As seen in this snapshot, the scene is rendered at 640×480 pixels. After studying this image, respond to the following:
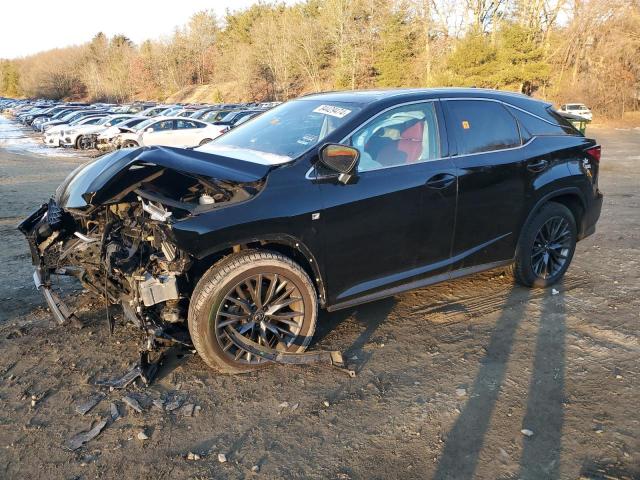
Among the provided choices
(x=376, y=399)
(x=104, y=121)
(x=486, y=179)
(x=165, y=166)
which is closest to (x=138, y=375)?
(x=165, y=166)

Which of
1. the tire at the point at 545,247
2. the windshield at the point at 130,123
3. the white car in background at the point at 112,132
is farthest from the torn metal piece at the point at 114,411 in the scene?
the windshield at the point at 130,123

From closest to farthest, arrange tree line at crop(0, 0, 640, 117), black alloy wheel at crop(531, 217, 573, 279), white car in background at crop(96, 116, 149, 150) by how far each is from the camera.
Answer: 1. black alloy wheel at crop(531, 217, 573, 279)
2. white car in background at crop(96, 116, 149, 150)
3. tree line at crop(0, 0, 640, 117)

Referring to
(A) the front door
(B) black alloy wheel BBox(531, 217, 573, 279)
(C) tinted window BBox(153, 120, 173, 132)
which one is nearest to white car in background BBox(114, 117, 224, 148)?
(C) tinted window BBox(153, 120, 173, 132)

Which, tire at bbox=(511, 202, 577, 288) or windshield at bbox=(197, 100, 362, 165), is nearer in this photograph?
windshield at bbox=(197, 100, 362, 165)

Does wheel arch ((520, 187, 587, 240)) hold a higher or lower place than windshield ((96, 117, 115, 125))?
lower

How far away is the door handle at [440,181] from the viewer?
3.95 m

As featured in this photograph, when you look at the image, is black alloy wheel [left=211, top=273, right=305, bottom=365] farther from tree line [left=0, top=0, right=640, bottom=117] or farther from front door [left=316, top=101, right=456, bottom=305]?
tree line [left=0, top=0, right=640, bottom=117]

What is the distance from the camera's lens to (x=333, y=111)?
4039mm

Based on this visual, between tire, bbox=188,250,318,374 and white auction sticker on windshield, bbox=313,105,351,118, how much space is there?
123cm

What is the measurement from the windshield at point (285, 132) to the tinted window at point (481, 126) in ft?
3.01

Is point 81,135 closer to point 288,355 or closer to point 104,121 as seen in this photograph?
point 104,121

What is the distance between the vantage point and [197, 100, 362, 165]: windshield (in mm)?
3809

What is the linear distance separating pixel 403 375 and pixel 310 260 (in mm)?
→ 1030

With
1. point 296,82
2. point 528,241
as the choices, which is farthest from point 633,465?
point 296,82
